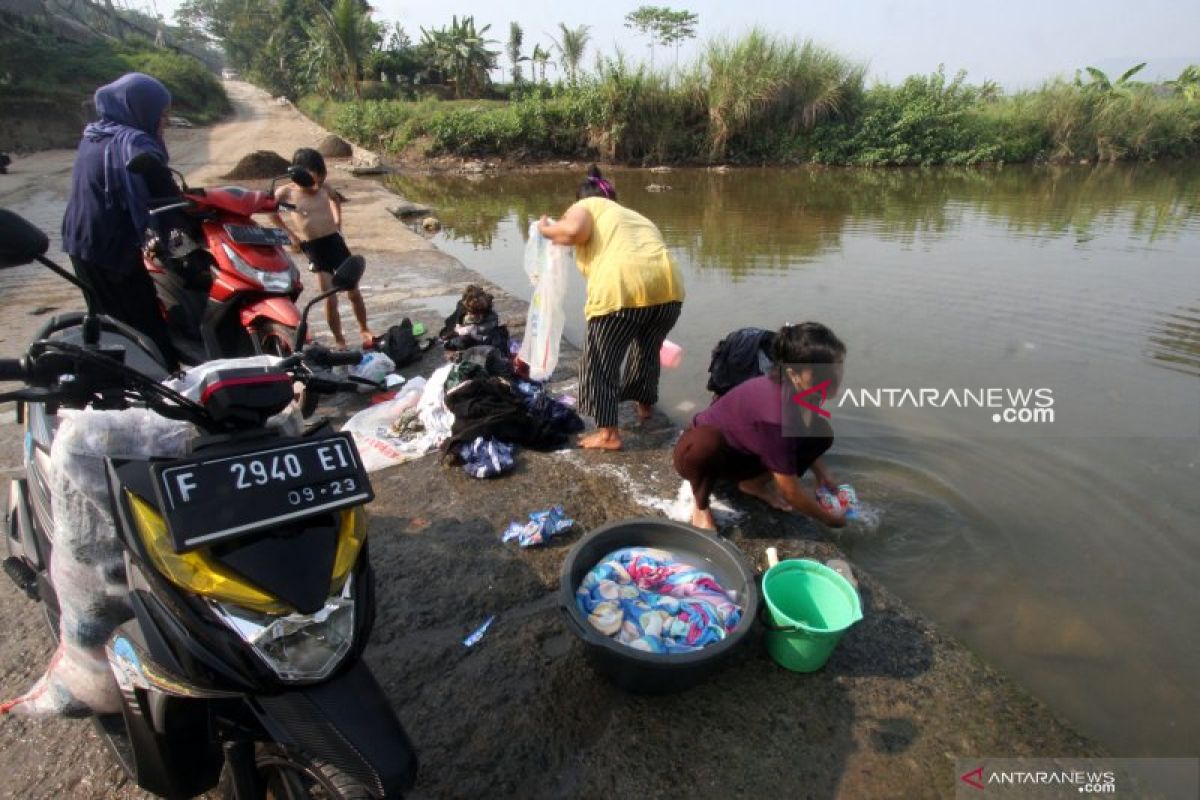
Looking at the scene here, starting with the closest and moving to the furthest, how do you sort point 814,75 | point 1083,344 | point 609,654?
1. point 609,654
2. point 1083,344
3. point 814,75

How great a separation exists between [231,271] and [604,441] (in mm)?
2448

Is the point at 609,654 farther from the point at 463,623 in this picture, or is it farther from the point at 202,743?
the point at 202,743

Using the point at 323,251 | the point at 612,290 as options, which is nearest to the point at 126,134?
the point at 323,251

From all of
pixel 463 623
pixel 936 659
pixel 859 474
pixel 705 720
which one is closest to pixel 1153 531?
pixel 859 474

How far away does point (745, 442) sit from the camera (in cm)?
281

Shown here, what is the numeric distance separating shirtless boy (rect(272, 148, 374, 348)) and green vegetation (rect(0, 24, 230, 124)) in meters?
23.8

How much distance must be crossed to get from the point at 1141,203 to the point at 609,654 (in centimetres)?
1705

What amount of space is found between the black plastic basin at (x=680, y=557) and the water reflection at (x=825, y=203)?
266 inches

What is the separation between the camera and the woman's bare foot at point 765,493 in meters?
3.17

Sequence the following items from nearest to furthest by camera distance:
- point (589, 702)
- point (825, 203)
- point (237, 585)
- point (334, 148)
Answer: point (237, 585) → point (589, 702) → point (825, 203) → point (334, 148)

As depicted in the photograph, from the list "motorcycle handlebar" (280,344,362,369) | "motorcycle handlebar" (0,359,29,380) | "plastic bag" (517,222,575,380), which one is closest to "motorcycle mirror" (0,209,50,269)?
"motorcycle handlebar" (0,359,29,380)

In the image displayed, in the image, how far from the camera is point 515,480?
3.44m

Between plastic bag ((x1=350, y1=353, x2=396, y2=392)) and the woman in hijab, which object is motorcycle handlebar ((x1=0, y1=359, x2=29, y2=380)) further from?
plastic bag ((x1=350, y1=353, x2=396, y2=392))

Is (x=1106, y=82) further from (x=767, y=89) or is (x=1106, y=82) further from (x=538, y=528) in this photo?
(x=538, y=528)
